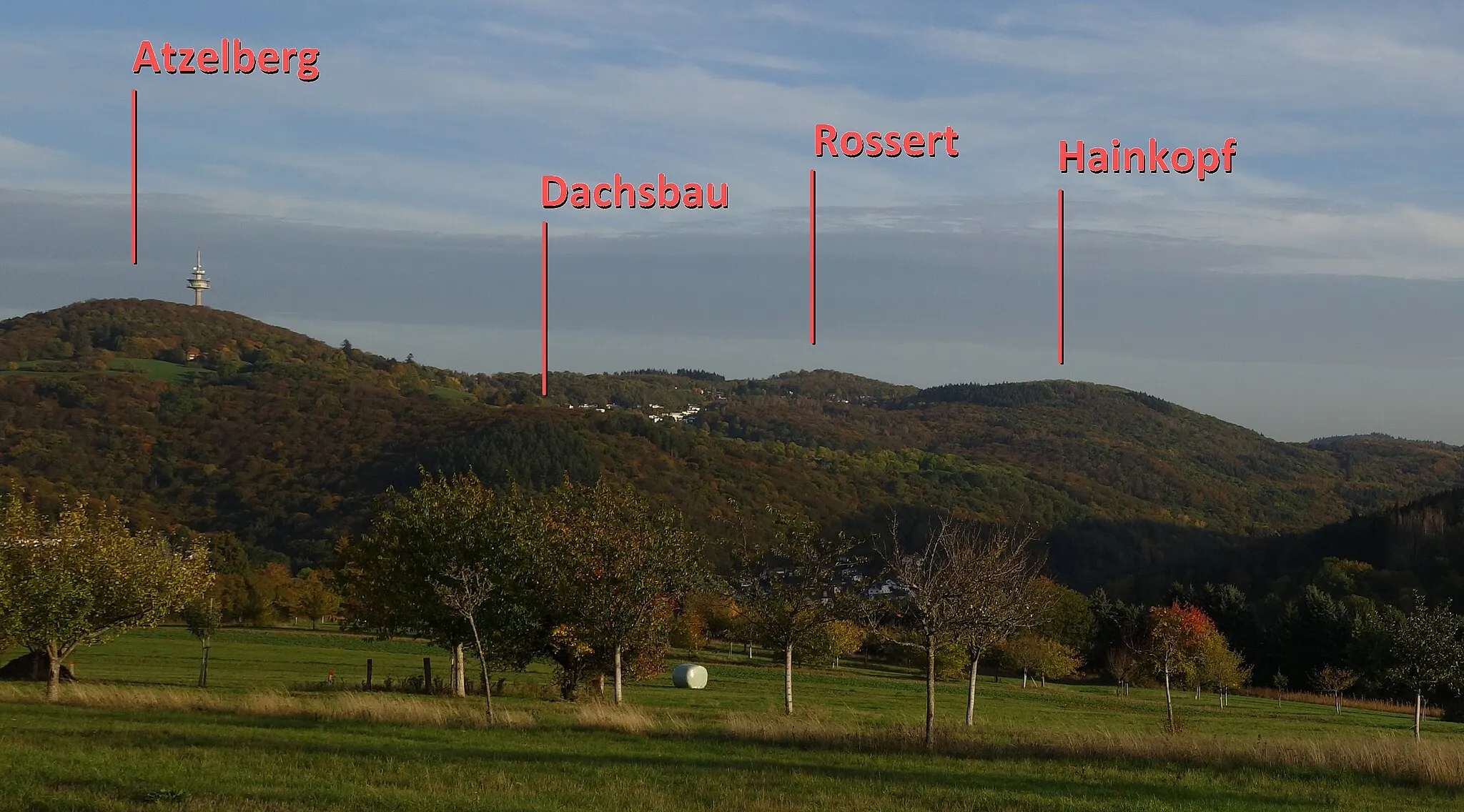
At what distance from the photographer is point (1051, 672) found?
271 feet

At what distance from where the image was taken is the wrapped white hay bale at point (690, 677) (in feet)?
194

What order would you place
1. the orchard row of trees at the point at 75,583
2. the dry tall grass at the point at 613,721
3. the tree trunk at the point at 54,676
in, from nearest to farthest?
1. the dry tall grass at the point at 613,721
2. the tree trunk at the point at 54,676
3. the orchard row of trees at the point at 75,583

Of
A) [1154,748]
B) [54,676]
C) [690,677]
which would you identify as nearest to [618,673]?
[54,676]

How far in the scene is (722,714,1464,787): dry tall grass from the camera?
22.9 meters

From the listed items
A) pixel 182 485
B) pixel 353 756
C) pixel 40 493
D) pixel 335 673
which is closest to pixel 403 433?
pixel 182 485

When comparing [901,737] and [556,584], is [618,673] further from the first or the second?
[901,737]

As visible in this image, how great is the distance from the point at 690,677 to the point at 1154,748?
36378 mm

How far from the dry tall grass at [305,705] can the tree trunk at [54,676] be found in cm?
23

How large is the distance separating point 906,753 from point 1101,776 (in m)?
4.13

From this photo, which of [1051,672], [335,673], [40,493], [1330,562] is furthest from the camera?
[40,493]

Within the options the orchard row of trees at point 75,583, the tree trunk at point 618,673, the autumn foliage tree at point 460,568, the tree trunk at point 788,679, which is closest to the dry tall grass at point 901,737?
the tree trunk at point 788,679

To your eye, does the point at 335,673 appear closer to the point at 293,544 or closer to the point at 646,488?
the point at 293,544

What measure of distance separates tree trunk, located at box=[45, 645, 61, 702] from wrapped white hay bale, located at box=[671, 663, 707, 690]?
27250 millimetres

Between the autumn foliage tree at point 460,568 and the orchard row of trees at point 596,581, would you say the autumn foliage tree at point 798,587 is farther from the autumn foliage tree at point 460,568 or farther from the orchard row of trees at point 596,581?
the autumn foliage tree at point 460,568
